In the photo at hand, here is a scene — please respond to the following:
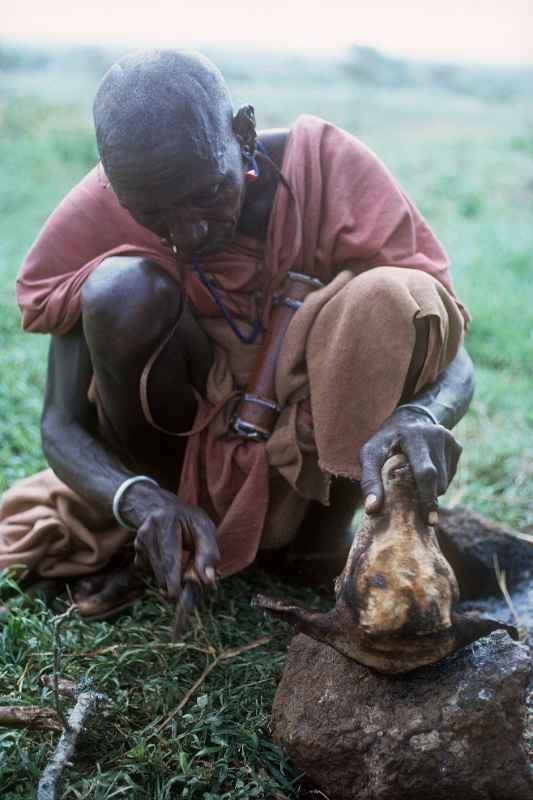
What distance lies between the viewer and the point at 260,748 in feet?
6.70

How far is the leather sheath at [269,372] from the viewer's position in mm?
2455

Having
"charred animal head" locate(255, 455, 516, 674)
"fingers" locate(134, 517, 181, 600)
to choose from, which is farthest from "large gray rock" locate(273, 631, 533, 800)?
"fingers" locate(134, 517, 181, 600)

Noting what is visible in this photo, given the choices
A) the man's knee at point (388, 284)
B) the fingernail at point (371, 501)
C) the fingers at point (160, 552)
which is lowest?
the fingers at point (160, 552)

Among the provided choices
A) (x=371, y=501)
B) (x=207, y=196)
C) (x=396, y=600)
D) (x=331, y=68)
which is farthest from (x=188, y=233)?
(x=331, y=68)

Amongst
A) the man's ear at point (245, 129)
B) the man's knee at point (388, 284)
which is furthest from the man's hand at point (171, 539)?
the man's ear at point (245, 129)

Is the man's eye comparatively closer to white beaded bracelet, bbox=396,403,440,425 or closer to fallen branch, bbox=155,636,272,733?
white beaded bracelet, bbox=396,403,440,425

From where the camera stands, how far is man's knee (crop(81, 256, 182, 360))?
7.44 feet

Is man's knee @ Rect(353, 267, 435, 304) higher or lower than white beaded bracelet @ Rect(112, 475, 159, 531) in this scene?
higher

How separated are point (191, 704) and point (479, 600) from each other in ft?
3.38

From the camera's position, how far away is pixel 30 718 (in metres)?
2.01

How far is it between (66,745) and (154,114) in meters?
1.31

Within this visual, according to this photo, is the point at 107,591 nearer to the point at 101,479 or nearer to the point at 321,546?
the point at 101,479

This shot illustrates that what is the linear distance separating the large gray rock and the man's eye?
1046 mm

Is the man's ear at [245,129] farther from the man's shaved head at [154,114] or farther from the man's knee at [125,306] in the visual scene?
the man's knee at [125,306]
